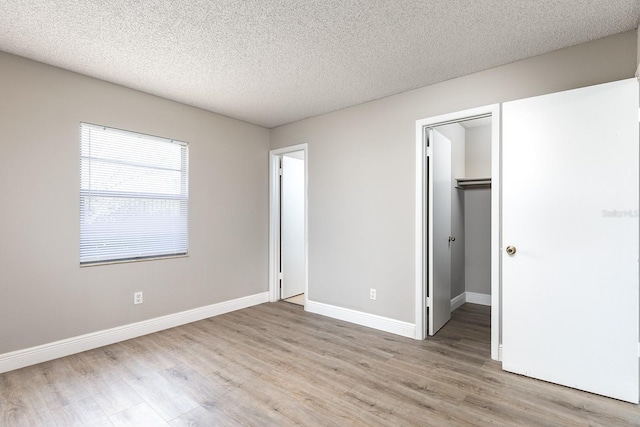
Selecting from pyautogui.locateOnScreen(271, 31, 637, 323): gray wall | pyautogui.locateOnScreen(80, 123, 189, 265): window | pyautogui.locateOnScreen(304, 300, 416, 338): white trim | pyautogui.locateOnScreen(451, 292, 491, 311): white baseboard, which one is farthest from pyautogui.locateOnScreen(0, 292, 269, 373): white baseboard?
pyautogui.locateOnScreen(451, 292, 491, 311): white baseboard

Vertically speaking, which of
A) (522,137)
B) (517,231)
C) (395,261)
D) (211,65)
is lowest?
(395,261)

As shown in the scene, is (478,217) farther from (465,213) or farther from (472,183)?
(472,183)

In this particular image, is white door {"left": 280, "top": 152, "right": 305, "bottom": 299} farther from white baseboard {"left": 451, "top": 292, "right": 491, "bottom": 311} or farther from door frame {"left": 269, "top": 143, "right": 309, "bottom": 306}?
white baseboard {"left": 451, "top": 292, "right": 491, "bottom": 311}

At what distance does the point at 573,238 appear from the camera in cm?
213

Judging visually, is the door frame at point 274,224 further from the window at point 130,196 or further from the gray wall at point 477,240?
the gray wall at point 477,240

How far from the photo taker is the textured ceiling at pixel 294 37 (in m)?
1.91

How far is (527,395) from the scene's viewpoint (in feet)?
6.81

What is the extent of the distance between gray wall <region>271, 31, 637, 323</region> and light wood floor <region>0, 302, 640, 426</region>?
699 millimetres

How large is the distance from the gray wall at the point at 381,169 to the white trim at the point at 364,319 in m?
0.06

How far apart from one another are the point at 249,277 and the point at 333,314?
130 centimetres

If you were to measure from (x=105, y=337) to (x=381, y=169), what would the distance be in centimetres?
319

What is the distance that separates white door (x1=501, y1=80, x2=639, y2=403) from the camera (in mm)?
1961

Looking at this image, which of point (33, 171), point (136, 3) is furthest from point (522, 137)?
point (33, 171)

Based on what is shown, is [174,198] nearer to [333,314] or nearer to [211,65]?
[211,65]
